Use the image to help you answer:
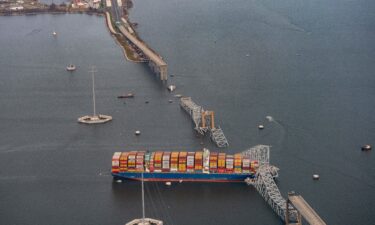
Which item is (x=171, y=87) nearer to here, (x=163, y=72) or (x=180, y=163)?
(x=163, y=72)

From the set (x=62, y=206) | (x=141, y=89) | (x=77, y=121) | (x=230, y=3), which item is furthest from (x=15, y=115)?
(x=230, y=3)

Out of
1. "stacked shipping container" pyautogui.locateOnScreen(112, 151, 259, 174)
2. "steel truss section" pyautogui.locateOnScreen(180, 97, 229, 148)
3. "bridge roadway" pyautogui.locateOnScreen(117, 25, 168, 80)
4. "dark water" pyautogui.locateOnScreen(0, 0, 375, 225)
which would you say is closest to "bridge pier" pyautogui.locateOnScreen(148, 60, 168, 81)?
"bridge roadway" pyautogui.locateOnScreen(117, 25, 168, 80)

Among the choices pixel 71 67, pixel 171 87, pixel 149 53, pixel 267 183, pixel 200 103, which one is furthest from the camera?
pixel 149 53

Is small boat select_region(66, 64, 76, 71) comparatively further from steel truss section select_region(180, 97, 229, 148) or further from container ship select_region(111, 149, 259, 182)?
container ship select_region(111, 149, 259, 182)

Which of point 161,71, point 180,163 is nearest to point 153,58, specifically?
point 161,71

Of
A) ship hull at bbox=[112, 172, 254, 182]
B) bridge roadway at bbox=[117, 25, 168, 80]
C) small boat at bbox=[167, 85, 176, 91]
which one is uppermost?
bridge roadway at bbox=[117, 25, 168, 80]

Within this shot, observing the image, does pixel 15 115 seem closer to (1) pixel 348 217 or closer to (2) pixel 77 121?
(2) pixel 77 121

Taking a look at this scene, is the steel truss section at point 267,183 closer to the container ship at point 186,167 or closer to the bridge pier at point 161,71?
the container ship at point 186,167
